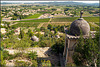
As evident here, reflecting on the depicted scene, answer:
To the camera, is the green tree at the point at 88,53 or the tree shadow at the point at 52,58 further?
the tree shadow at the point at 52,58

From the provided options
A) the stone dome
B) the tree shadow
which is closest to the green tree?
the stone dome

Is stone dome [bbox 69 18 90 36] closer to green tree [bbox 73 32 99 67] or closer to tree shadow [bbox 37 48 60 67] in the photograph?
green tree [bbox 73 32 99 67]

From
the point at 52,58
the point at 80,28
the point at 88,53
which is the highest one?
the point at 80,28

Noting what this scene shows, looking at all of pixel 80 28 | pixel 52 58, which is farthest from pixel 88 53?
pixel 52 58

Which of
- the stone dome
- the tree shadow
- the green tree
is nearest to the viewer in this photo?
the green tree

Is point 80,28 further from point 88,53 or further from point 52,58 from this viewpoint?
point 52,58

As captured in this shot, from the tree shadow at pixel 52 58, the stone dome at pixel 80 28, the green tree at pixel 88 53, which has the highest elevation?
the stone dome at pixel 80 28

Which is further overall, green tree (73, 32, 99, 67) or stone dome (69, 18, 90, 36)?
stone dome (69, 18, 90, 36)

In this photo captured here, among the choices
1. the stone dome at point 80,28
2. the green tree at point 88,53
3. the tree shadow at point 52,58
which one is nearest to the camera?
the green tree at point 88,53

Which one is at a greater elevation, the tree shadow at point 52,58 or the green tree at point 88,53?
the green tree at point 88,53

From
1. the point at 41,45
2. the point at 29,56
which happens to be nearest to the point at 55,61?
the point at 29,56

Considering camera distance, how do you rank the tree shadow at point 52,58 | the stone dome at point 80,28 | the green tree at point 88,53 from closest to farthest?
1. the green tree at point 88,53
2. the stone dome at point 80,28
3. the tree shadow at point 52,58

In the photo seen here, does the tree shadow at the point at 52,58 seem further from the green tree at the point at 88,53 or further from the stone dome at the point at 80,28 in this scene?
the green tree at the point at 88,53

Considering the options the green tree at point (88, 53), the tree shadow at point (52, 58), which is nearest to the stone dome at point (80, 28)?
the green tree at point (88, 53)
